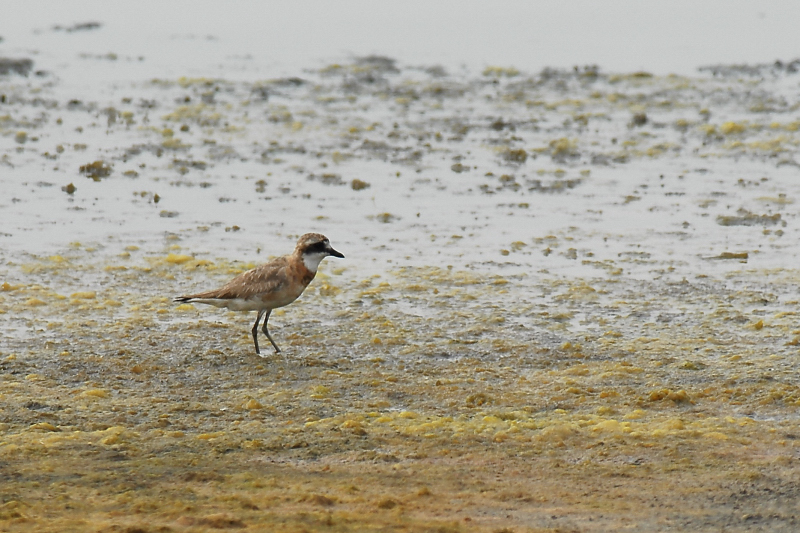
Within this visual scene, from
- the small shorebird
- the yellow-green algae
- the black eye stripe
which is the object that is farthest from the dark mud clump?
the black eye stripe

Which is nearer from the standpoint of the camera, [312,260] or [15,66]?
[312,260]

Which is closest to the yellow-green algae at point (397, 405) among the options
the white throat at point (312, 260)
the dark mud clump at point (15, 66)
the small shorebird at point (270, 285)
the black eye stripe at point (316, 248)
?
the small shorebird at point (270, 285)

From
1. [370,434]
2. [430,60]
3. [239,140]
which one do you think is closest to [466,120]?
[239,140]

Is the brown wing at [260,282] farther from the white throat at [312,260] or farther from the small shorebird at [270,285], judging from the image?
the white throat at [312,260]

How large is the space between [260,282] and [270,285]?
85mm

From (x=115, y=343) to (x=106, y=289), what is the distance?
1552 mm

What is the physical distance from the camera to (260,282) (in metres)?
8.51

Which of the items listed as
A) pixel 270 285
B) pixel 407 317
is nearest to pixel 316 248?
pixel 270 285

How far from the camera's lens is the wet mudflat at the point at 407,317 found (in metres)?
5.78

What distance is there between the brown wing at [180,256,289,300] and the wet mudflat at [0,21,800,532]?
441 mm

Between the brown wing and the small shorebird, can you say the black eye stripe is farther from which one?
the brown wing

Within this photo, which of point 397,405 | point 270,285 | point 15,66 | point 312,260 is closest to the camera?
point 397,405

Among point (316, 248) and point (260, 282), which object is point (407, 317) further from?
point (260, 282)

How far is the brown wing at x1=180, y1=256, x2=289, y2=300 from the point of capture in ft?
27.9
